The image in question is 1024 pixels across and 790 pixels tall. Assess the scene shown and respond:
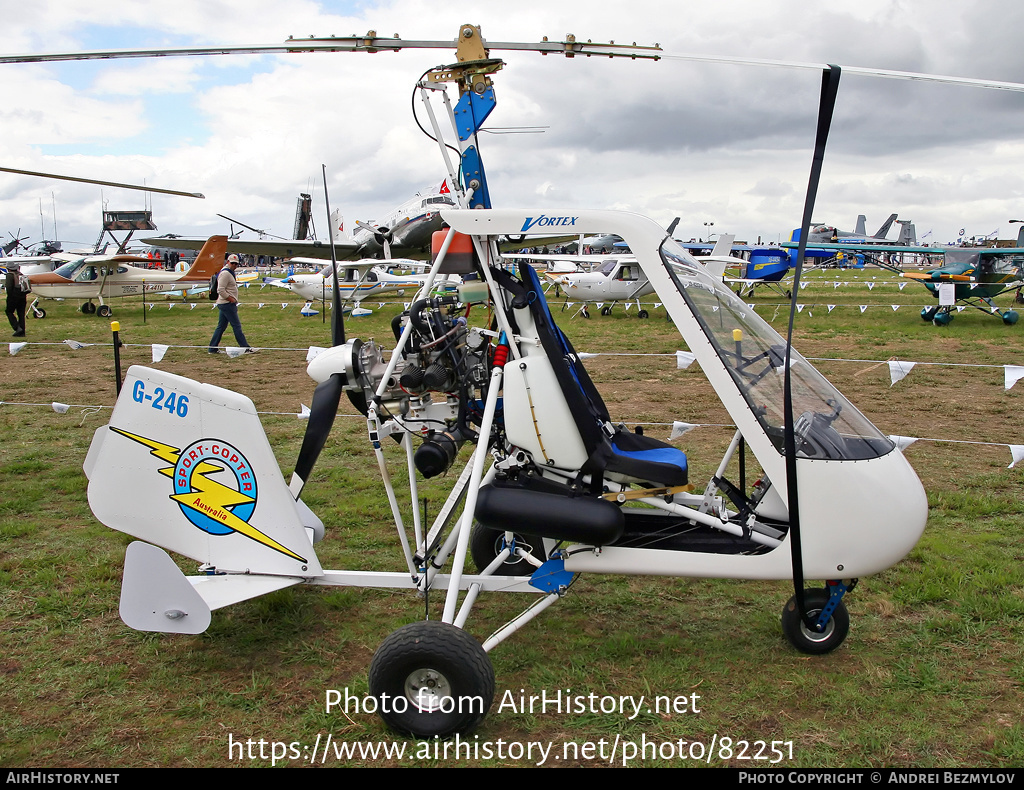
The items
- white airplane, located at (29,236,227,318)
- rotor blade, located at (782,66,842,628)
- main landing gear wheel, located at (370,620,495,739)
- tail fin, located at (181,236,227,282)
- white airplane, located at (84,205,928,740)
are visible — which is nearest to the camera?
rotor blade, located at (782,66,842,628)

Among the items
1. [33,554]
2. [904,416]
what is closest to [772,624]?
[33,554]

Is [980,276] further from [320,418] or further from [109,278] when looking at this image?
[109,278]

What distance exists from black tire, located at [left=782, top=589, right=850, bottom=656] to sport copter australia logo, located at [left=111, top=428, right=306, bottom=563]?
9.68 feet

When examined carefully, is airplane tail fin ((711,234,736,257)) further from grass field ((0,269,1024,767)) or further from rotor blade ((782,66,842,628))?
rotor blade ((782,66,842,628))

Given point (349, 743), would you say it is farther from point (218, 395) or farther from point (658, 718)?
point (218, 395)

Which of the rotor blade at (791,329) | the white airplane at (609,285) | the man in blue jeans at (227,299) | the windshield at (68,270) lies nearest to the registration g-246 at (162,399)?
the rotor blade at (791,329)

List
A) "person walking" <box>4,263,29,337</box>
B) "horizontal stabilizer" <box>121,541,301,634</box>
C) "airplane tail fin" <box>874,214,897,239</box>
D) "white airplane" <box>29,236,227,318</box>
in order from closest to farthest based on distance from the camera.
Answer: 1. "horizontal stabilizer" <box>121,541,301,634</box>
2. "person walking" <box>4,263,29,337</box>
3. "white airplane" <box>29,236,227,318</box>
4. "airplane tail fin" <box>874,214,897,239</box>

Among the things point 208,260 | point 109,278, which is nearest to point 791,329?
point 109,278

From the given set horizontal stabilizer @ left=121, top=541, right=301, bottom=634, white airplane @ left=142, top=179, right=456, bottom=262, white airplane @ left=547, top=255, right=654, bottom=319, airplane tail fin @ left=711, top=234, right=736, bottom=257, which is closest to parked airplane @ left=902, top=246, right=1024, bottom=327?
airplane tail fin @ left=711, top=234, right=736, bottom=257

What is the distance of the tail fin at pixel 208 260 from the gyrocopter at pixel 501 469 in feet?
83.7

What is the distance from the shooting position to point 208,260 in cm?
2803

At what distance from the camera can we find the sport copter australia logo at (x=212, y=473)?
4000mm

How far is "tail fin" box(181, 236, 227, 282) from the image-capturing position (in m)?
27.6
